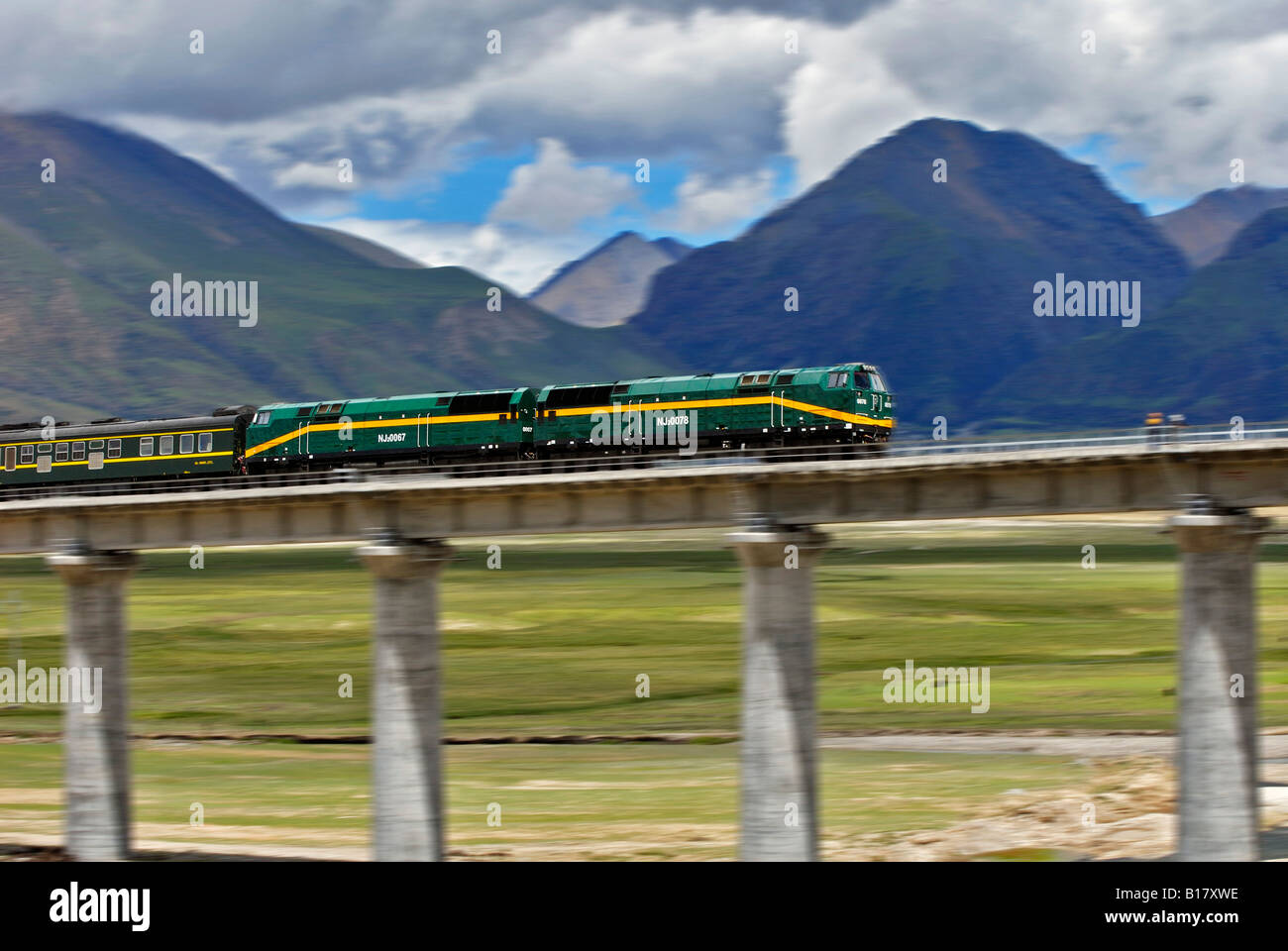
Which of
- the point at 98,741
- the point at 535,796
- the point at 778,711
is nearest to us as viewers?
the point at 778,711

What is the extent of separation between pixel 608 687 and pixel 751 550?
46305mm

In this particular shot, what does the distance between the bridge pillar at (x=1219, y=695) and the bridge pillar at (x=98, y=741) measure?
1392 inches

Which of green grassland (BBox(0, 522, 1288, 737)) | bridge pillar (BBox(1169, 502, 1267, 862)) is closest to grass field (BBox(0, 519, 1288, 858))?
green grassland (BBox(0, 522, 1288, 737))

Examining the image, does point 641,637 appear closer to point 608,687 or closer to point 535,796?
point 608,687

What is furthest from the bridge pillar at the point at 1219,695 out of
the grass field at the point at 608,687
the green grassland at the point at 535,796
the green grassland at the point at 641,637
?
the green grassland at the point at 641,637

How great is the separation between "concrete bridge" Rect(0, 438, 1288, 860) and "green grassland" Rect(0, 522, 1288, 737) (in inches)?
907

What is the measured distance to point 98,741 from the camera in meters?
49.8

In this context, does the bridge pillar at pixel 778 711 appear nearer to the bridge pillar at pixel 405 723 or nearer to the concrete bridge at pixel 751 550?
the concrete bridge at pixel 751 550

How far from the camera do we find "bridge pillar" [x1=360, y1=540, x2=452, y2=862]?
45.2 meters

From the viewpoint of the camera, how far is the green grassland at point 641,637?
79.8 meters

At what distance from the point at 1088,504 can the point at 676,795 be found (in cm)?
2492

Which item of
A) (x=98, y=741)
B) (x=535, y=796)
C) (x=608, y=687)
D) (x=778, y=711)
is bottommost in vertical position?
(x=535, y=796)

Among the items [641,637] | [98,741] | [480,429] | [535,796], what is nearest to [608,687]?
[641,637]

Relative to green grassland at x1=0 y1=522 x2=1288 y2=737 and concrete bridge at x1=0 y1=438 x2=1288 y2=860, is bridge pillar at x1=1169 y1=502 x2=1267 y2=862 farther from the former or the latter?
green grassland at x1=0 y1=522 x2=1288 y2=737
